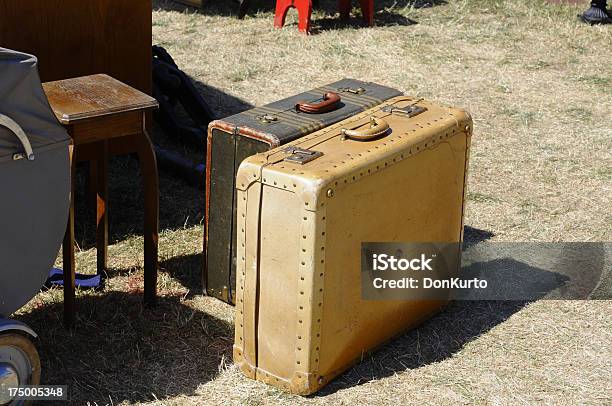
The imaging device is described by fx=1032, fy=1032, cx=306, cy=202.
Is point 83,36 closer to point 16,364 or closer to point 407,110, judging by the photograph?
point 407,110

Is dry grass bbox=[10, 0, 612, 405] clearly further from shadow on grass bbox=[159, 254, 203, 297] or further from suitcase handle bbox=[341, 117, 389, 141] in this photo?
suitcase handle bbox=[341, 117, 389, 141]

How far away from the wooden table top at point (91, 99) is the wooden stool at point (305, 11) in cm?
412

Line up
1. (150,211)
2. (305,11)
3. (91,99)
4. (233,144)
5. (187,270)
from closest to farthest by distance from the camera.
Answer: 1. (91,99)
2. (233,144)
3. (150,211)
4. (187,270)
5. (305,11)

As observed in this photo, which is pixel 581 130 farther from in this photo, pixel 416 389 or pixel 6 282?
pixel 6 282

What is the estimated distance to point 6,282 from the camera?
3.57 m

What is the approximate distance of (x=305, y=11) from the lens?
8.23m

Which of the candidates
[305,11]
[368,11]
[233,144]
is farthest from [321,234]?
[368,11]

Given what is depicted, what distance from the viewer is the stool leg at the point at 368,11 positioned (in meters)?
8.51

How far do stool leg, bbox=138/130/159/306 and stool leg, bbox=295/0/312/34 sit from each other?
4220 millimetres

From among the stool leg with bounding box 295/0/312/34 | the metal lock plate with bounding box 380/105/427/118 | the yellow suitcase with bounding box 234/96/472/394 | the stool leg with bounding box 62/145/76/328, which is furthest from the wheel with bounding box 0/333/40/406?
the stool leg with bounding box 295/0/312/34

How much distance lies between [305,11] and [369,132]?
14.8 ft

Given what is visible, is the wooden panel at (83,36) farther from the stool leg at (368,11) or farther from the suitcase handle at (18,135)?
the stool leg at (368,11)

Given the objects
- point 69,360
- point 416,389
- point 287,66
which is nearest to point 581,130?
point 287,66

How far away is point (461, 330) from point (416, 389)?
53 centimetres
